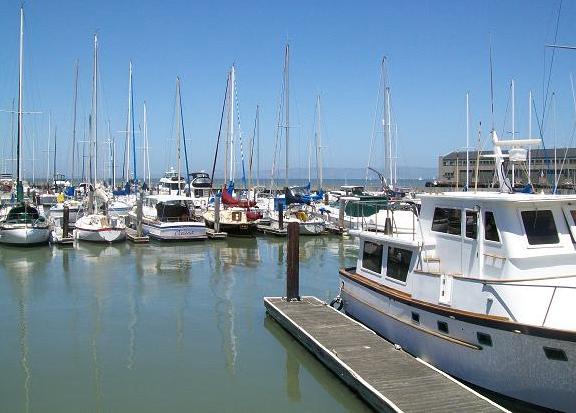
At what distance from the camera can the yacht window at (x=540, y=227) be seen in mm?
10805

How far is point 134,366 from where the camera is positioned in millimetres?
12695

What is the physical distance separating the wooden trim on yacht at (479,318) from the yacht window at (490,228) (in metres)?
1.56

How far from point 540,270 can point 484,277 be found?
989mm

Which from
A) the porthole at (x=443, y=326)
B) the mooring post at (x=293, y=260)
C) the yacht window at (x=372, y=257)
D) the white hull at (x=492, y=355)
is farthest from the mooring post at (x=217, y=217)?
the porthole at (x=443, y=326)

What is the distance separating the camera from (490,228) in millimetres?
11094

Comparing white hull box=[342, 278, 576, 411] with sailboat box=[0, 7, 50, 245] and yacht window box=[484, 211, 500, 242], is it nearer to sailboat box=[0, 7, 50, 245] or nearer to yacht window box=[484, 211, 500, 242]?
yacht window box=[484, 211, 500, 242]

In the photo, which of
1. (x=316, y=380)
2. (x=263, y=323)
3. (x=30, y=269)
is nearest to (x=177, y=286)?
(x=263, y=323)

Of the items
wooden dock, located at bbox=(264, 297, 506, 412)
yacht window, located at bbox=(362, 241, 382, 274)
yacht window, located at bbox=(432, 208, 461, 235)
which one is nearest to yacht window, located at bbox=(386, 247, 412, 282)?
yacht window, located at bbox=(362, 241, 382, 274)

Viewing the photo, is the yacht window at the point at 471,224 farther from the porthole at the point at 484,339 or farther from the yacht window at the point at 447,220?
the porthole at the point at 484,339

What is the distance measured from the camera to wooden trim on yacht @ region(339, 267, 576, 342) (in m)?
8.84

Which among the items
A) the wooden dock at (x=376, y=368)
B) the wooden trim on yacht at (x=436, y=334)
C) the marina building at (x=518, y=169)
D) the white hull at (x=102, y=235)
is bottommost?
the wooden dock at (x=376, y=368)

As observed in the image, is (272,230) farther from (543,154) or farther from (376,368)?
(543,154)

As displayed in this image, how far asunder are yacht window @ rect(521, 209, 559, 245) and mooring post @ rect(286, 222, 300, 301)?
680 cm

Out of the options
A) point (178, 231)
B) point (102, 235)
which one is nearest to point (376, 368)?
point (178, 231)
